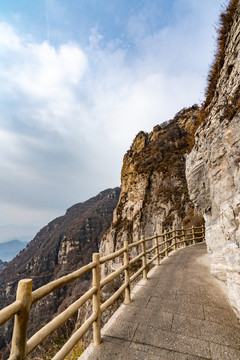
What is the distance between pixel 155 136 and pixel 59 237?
77.7m

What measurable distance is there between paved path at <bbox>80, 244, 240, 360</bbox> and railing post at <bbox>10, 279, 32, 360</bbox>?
1446 millimetres

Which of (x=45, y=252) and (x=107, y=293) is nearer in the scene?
(x=107, y=293)

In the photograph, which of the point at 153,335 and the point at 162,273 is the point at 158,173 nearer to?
the point at 162,273

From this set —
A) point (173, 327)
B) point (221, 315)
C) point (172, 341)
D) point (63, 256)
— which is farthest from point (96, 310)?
point (63, 256)

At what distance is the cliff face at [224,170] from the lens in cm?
347

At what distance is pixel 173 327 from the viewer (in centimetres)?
320

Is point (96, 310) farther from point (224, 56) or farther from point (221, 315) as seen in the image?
point (224, 56)

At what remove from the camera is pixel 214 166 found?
4.89 meters

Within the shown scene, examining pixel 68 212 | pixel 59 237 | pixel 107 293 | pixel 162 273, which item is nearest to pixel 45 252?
pixel 59 237

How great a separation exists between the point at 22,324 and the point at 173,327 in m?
2.85

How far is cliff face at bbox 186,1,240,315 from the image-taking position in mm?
3467

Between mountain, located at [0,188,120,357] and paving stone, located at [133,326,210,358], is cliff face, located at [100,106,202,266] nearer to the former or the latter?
paving stone, located at [133,326,210,358]

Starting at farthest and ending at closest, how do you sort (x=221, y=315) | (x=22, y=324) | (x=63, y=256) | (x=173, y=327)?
(x=63, y=256) < (x=221, y=315) < (x=173, y=327) < (x=22, y=324)

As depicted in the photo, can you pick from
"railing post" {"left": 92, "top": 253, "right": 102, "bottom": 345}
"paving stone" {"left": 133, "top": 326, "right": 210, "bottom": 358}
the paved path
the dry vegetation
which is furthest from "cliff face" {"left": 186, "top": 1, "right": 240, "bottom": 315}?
"railing post" {"left": 92, "top": 253, "right": 102, "bottom": 345}
